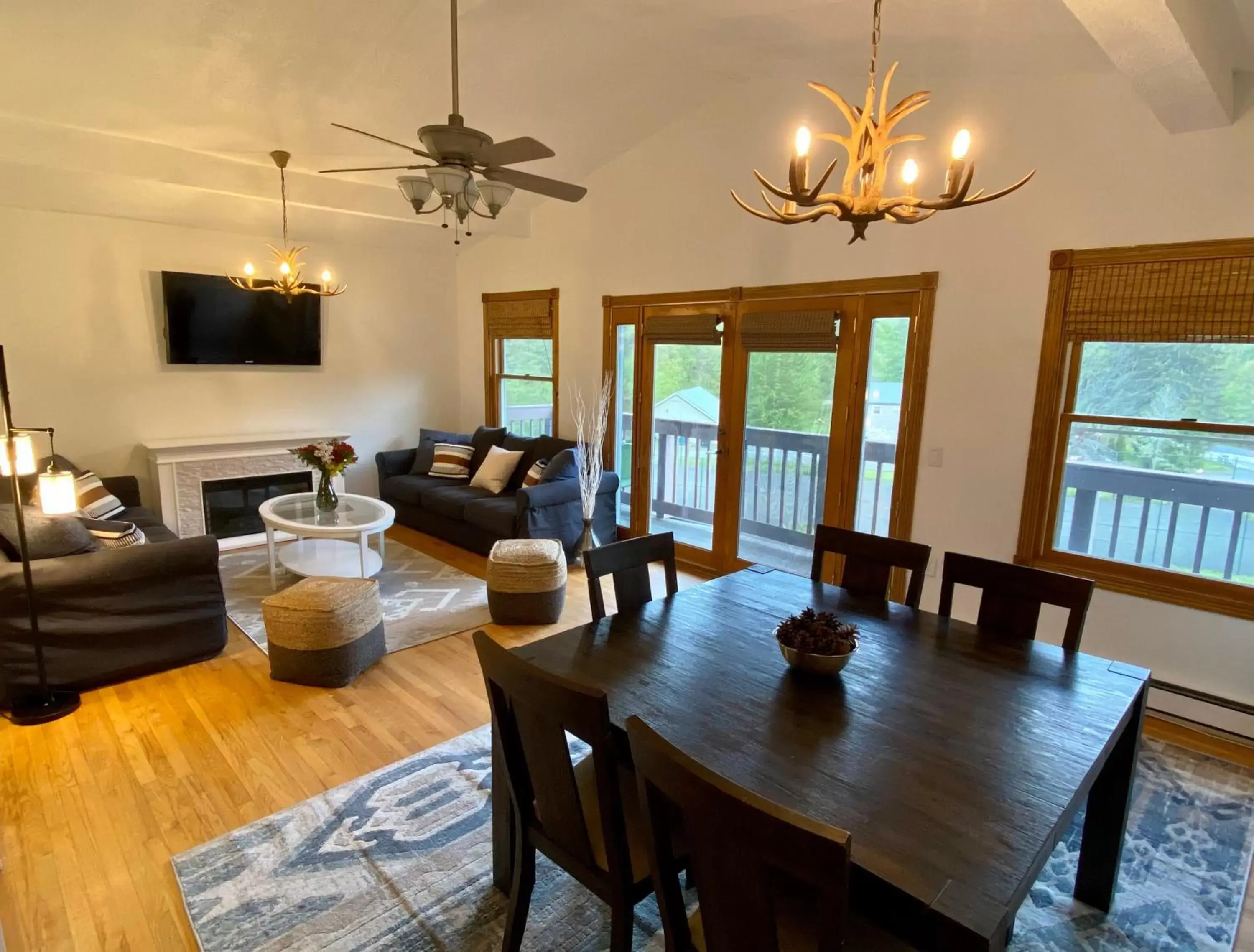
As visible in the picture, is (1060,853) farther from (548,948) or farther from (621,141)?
(621,141)

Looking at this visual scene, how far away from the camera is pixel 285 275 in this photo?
5035 millimetres

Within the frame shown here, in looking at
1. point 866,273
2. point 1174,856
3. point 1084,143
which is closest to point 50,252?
point 866,273

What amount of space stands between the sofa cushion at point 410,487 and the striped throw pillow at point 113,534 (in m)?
2.41

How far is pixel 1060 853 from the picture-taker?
91.4 inches

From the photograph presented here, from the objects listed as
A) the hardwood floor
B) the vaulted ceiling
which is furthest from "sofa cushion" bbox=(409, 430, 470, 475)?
the hardwood floor

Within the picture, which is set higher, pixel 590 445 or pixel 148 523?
pixel 590 445

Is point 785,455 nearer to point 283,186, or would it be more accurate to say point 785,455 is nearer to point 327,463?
point 327,463

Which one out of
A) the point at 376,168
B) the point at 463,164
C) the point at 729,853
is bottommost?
the point at 729,853

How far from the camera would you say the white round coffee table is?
4.35m

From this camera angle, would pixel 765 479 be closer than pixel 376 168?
No

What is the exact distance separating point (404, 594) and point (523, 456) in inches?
66.7

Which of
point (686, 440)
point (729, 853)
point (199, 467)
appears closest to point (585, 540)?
point (686, 440)

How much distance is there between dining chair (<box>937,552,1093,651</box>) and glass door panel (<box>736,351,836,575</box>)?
2.03 meters

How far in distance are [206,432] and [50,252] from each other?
5.34 feet
